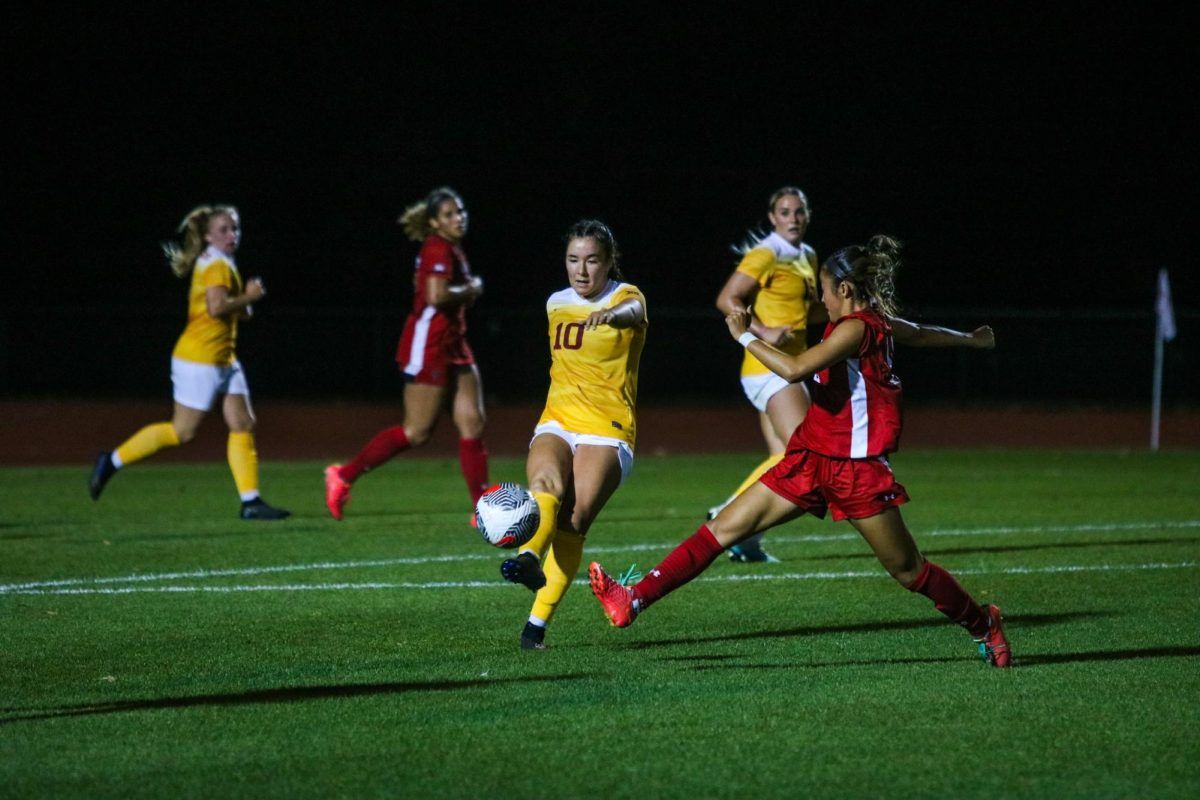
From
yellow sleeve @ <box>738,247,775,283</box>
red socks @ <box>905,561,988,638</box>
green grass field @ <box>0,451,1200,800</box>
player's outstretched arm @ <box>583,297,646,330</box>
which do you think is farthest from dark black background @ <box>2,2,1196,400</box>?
red socks @ <box>905,561,988,638</box>

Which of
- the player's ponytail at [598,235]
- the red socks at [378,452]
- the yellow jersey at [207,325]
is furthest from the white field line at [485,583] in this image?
the yellow jersey at [207,325]

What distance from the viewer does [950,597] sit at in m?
6.42

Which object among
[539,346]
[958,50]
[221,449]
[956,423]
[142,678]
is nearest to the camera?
[142,678]

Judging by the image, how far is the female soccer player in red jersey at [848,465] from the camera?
253 inches

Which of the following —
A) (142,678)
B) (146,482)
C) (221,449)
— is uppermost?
(142,678)

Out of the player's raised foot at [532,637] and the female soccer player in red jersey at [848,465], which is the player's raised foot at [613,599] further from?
the player's raised foot at [532,637]

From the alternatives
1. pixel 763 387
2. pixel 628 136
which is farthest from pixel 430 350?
pixel 628 136

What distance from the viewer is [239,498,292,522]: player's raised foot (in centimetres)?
1262

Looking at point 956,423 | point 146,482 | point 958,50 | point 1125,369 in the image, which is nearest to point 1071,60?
point 958,50

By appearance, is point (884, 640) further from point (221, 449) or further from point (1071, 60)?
point (1071, 60)

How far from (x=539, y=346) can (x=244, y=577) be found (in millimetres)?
25344

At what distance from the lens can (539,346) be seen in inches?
1361

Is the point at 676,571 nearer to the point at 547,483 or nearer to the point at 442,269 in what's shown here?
the point at 547,483

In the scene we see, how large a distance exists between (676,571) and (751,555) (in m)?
3.50
